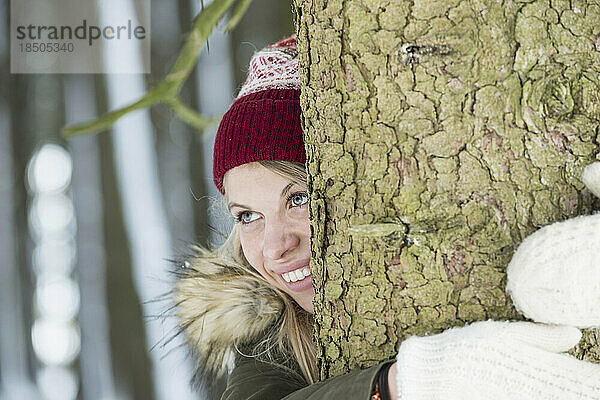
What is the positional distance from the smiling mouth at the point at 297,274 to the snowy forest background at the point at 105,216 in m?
1.06

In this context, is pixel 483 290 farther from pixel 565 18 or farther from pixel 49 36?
pixel 49 36

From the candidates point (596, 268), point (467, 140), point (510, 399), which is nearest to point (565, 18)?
point (467, 140)

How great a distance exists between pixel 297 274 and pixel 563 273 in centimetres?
80

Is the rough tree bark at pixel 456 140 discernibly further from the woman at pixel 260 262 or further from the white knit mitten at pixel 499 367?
the woman at pixel 260 262

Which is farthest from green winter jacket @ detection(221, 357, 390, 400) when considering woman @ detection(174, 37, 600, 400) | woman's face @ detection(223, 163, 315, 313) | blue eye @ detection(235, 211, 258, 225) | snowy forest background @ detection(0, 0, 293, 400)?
snowy forest background @ detection(0, 0, 293, 400)

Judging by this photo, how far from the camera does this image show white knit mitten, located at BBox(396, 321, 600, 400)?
0.62 m

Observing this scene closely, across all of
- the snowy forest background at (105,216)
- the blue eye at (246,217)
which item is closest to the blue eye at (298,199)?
the blue eye at (246,217)

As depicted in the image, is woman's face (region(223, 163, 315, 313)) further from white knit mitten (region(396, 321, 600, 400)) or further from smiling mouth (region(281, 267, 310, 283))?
white knit mitten (region(396, 321, 600, 400))

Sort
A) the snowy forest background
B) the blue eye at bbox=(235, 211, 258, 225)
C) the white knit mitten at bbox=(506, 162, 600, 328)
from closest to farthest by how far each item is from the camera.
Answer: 1. the white knit mitten at bbox=(506, 162, 600, 328)
2. the blue eye at bbox=(235, 211, 258, 225)
3. the snowy forest background

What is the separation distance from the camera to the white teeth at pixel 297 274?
1.36 metres

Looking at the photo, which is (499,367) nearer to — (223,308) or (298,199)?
(298,199)

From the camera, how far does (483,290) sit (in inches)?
28.0

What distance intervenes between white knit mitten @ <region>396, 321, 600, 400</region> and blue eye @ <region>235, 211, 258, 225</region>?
80 centimetres

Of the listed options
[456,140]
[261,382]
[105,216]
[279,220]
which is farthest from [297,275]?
[105,216]
